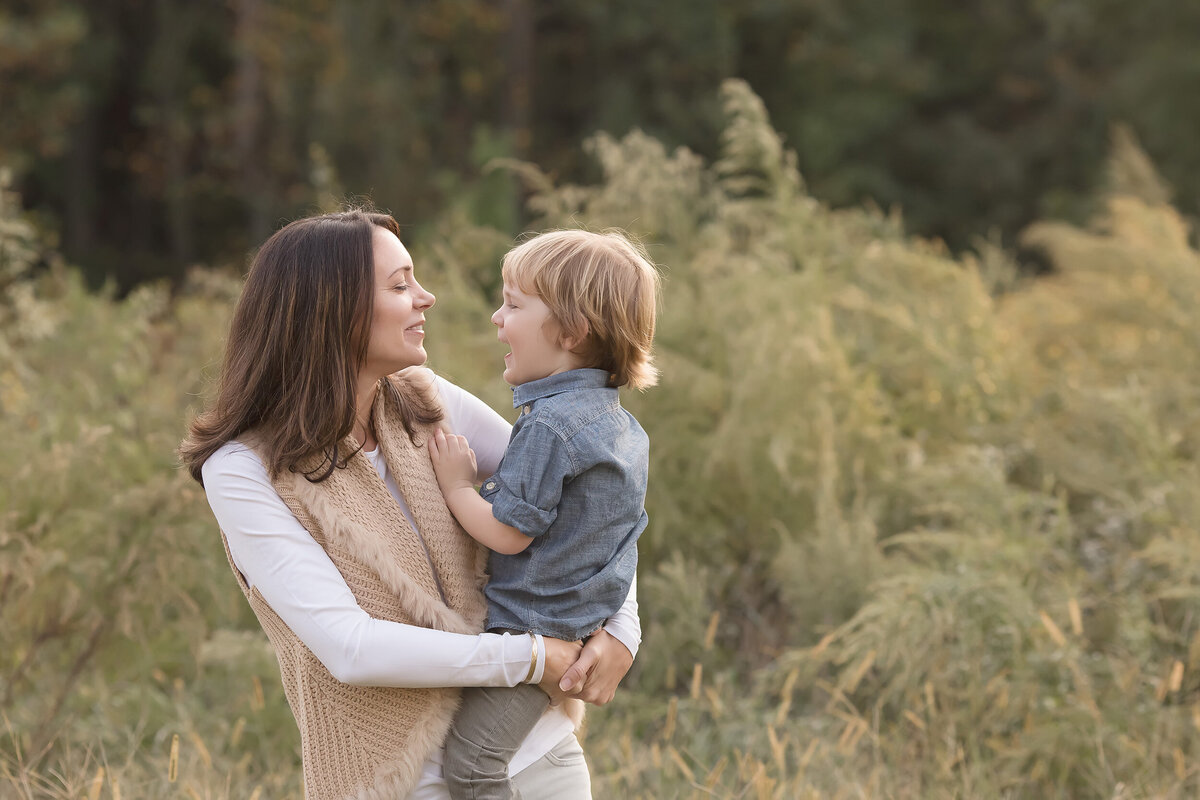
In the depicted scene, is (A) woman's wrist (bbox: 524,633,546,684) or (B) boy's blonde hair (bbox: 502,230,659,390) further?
(B) boy's blonde hair (bbox: 502,230,659,390)

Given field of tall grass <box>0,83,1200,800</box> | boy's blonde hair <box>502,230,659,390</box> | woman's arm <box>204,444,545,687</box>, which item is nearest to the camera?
woman's arm <box>204,444,545,687</box>

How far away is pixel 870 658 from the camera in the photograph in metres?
3.18

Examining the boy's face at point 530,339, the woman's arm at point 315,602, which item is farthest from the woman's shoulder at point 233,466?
the boy's face at point 530,339

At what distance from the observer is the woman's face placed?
6.12 feet

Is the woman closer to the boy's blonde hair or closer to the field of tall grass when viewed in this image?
the boy's blonde hair

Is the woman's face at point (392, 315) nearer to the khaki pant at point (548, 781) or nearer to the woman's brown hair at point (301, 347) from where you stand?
the woman's brown hair at point (301, 347)

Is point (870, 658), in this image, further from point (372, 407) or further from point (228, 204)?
point (228, 204)

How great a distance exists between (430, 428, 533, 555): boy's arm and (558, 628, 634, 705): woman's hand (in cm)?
20

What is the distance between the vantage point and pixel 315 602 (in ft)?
5.64

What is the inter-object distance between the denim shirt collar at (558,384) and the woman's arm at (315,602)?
42 centimetres

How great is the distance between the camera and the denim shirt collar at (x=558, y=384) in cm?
199

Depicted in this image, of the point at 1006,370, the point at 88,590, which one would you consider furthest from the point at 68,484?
the point at 1006,370

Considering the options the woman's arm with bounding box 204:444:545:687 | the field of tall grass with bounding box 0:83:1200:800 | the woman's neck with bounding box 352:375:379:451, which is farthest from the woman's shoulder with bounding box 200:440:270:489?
the field of tall grass with bounding box 0:83:1200:800

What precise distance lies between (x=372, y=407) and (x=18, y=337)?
4.49 metres
